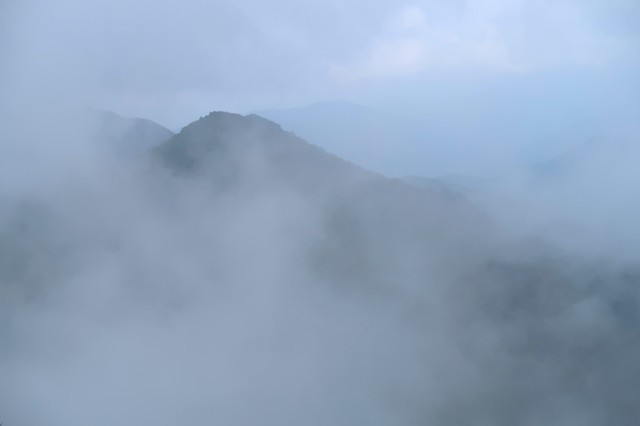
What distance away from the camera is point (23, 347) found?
109 feet

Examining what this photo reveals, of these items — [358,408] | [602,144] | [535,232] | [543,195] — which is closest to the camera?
[358,408]

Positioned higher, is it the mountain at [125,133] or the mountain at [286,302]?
the mountain at [125,133]

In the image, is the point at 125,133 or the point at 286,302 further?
the point at 125,133

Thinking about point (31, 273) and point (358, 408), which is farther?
point (31, 273)

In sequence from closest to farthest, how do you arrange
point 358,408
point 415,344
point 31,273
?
point 358,408 → point 415,344 → point 31,273

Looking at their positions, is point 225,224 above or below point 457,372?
above

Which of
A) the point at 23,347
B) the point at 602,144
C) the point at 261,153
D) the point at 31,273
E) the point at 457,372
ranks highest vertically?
the point at 602,144

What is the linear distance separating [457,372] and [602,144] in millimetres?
93942

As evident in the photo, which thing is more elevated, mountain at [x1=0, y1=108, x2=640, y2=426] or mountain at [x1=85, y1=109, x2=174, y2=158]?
mountain at [x1=85, y1=109, x2=174, y2=158]

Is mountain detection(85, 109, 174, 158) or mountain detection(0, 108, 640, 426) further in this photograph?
mountain detection(85, 109, 174, 158)

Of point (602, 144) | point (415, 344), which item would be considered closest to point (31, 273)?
point (415, 344)

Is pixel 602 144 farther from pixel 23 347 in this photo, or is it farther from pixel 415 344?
pixel 23 347

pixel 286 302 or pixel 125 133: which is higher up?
pixel 125 133

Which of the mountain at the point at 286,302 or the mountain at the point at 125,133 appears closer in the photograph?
the mountain at the point at 286,302
